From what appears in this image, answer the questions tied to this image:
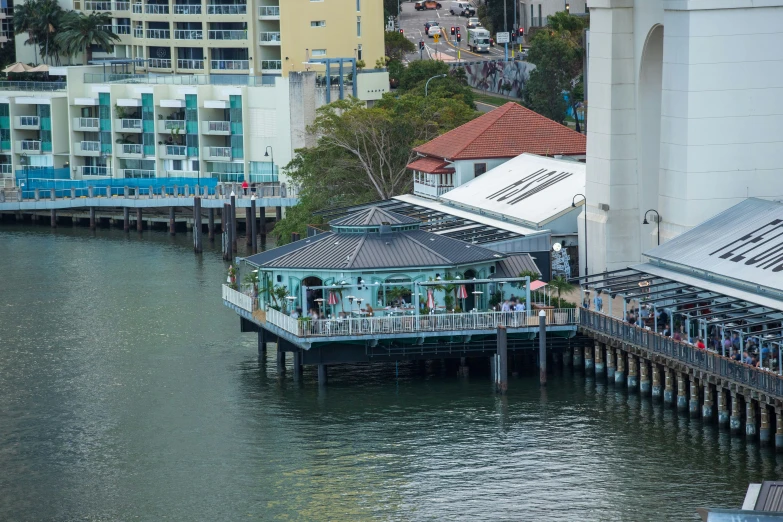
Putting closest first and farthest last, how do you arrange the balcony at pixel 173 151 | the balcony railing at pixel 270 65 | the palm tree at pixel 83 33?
the balcony at pixel 173 151 → the balcony railing at pixel 270 65 → the palm tree at pixel 83 33

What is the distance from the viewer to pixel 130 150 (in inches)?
6078

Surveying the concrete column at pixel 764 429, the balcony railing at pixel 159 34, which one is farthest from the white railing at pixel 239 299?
the balcony railing at pixel 159 34

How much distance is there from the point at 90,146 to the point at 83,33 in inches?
569

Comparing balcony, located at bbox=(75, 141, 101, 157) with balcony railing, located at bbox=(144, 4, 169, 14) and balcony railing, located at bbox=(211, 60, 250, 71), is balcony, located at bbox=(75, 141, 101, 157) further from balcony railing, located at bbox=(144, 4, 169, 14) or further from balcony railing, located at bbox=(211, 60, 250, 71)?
balcony railing, located at bbox=(144, 4, 169, 14)

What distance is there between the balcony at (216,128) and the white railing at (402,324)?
235 feet

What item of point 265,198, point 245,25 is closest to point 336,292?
point 265,198

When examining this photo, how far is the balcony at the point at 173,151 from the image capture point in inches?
5945

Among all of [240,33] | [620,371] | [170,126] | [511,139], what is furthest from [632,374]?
[240,33]

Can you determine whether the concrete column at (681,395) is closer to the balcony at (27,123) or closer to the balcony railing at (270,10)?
the balcony railing at (270,10)

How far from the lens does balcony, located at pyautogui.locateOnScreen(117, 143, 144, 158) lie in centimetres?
15375

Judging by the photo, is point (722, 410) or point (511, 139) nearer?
point (722, 410)

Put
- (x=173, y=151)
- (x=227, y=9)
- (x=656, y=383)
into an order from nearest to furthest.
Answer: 1. (x=656, y=383)
2. (x=173, y=151)
3. (x=227, y=9)

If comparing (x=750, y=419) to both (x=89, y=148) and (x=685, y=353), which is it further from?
(x=89, y=148)

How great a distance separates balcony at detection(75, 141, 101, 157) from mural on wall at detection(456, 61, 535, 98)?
1601 inches
